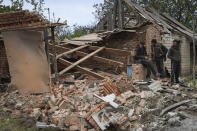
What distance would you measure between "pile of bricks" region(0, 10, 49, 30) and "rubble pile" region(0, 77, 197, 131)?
2037mm

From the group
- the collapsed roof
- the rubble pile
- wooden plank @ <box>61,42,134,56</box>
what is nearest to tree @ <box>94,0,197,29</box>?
the collapsed roof

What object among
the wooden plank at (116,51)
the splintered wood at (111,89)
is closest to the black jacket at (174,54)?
the wooden plank at (116,51)

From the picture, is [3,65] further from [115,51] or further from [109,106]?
[109,106]

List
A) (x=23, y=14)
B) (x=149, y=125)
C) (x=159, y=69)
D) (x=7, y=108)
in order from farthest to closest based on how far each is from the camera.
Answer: (x=159, y=69), (x=23, y=14), (x=7, y=108), (x=149, y=125)

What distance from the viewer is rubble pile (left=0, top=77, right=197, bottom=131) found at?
4562 mm

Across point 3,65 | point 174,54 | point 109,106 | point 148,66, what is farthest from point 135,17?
point 109,106

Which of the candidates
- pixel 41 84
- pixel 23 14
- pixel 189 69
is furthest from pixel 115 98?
pixel 189 69

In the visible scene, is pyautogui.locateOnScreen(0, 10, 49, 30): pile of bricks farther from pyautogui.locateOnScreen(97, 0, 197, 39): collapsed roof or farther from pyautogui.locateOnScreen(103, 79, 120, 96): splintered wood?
pyautogui.locateOnScreen(97, 0, 197, 39): collapsed roof

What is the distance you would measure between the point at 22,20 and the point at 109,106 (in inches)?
155

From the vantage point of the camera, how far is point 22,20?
6699mm

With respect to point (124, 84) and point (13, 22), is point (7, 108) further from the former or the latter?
point (124, 84)

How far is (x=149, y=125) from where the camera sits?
14.4ft

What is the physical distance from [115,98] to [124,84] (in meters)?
0.75

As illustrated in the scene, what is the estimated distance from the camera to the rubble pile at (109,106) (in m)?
4.56
